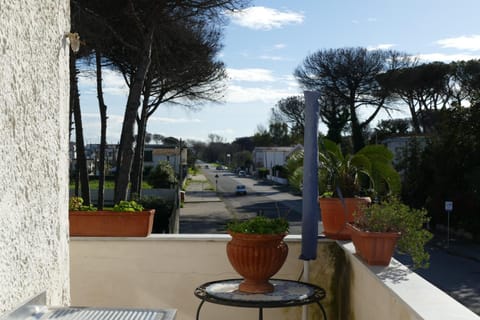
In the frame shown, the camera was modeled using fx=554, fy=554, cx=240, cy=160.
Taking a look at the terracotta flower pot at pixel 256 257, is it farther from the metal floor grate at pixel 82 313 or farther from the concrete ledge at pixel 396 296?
the metal floor grate at pixel 82 313

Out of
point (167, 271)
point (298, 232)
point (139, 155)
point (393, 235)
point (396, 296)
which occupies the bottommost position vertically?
point (298, 232)

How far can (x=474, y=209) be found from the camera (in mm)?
17594

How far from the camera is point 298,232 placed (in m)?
17.9

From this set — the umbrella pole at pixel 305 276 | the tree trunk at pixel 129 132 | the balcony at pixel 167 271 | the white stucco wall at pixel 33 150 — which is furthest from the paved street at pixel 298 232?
the tree trunk at pixel 129 132

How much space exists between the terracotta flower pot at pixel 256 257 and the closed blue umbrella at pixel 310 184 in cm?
30

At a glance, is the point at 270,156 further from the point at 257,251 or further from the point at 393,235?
the point at 393,235

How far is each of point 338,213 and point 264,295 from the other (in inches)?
30.2

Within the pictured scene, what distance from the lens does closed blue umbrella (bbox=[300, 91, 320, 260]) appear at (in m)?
2.82

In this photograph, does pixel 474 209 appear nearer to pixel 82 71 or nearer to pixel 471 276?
pixel 471 276

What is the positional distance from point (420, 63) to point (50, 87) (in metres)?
33.4

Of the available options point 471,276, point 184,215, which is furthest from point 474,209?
point 184,215

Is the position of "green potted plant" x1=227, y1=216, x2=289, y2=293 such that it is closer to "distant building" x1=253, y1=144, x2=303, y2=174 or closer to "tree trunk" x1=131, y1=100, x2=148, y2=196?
"tree trunk" x1=131, y1=100, x2=148, y2=196

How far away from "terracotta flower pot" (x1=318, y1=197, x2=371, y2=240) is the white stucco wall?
139 centimetres

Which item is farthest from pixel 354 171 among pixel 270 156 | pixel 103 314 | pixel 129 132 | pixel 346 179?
pixel 270 156
